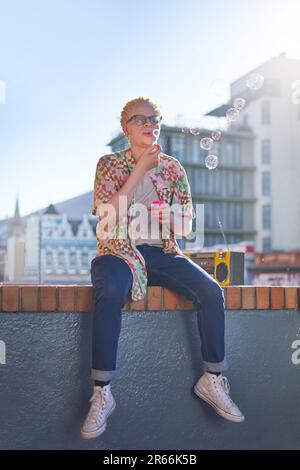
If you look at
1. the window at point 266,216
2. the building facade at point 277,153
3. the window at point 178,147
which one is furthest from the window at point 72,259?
the window at point 266,216

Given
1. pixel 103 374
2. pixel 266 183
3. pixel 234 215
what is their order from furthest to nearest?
pixel 234 215
pixel 266 183
pixel 103 374

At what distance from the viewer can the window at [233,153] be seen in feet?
171

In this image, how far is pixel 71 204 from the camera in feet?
189

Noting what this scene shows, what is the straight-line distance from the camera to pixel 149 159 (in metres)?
2.64

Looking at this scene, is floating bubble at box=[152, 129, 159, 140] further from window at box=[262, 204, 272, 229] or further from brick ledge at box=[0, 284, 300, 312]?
window at box=[262, 204, 272, 229]

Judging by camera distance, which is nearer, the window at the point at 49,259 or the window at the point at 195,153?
the window at the point at 195,153

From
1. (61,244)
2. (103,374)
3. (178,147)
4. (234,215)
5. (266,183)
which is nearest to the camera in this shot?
(103,374)

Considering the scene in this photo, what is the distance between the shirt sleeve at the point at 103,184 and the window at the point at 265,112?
4814cm

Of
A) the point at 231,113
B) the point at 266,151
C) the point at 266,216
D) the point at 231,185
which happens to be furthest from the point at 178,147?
the point at 231,113

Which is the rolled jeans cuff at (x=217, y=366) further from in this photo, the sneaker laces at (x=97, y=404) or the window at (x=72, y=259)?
the window at (x=72, y=259)

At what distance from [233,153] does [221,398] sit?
50.6m

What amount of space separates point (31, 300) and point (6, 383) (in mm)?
318

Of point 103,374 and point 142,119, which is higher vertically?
point 142,119

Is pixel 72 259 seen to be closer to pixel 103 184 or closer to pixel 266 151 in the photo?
pixel 266 151
